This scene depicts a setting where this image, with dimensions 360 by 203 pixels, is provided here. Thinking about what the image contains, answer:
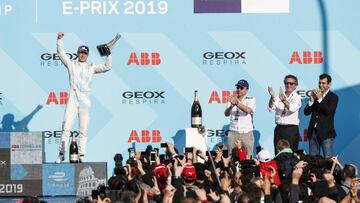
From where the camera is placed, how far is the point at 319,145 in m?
17.8

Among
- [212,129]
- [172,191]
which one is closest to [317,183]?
[172,191]

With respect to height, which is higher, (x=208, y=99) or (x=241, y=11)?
(x=241, y=11)

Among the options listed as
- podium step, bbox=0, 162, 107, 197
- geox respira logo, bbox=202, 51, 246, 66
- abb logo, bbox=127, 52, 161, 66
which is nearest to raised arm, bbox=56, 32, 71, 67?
abb logo, bbox=127, 52, 161, 66

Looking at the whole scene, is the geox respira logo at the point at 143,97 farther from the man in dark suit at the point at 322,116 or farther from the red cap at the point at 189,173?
the red cap at the point at 189,173

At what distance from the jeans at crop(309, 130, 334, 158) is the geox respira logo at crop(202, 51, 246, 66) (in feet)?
8.84

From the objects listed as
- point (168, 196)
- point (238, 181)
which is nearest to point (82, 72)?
point (238, 181)

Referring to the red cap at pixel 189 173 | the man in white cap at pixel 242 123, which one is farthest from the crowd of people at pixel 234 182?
the man in white cap at pixel 242 123

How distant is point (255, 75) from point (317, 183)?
8512mm

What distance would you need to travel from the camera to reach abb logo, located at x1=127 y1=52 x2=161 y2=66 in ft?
65.4

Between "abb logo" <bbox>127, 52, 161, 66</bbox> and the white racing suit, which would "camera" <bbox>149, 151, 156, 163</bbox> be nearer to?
the white racing suit

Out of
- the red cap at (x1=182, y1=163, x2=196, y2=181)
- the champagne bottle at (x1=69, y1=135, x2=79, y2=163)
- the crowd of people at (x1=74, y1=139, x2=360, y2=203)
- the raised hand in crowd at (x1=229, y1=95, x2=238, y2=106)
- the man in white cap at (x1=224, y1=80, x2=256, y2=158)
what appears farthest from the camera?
the champagne bottle at (x1=69, y1=135, x2=79, y2=163)

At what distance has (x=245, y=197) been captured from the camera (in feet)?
32.4

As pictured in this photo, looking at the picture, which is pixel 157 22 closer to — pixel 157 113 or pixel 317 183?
pixel 157 113

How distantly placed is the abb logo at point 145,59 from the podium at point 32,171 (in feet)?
9.29
